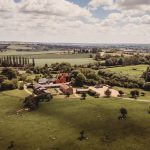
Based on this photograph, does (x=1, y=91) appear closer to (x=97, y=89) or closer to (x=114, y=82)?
(x=97, y=89)

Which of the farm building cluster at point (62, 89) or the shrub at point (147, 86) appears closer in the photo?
the farm building cluster at point (62, 89)

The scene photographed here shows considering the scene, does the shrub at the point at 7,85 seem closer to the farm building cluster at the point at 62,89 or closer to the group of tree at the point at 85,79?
the farm building cluster at the point at 62,89

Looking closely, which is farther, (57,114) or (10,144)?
(57,114)

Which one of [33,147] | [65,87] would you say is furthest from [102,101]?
[33,147]

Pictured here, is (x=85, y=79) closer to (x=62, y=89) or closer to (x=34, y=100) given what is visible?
(x=62, y=89)

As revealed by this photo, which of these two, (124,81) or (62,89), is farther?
(124,81)

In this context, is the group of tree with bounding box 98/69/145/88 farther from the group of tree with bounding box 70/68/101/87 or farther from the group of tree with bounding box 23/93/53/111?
the group of tree with bounding box 23/93/53/111

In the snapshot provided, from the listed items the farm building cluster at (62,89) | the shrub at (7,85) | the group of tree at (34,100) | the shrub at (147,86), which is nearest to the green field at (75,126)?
the group of tree at (34,100)

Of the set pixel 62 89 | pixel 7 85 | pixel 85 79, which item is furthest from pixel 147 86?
pixel 7 85

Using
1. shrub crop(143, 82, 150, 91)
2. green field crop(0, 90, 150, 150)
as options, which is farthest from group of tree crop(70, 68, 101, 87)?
green field crop(0, 90, 150, 150)
